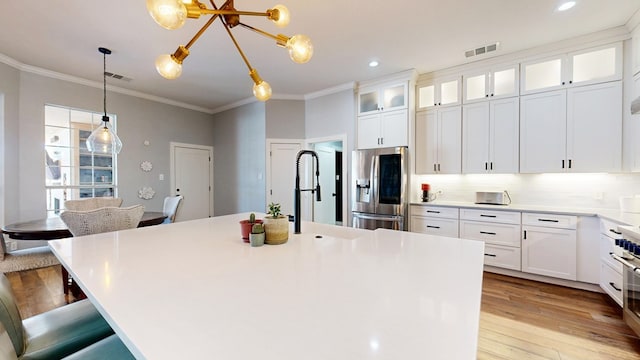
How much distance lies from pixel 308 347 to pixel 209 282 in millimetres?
489

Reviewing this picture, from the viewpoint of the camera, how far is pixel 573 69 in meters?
2.99

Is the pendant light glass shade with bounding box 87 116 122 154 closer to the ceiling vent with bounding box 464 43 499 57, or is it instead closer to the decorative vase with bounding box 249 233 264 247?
the decorative vase with bounding box 249 233 264 247

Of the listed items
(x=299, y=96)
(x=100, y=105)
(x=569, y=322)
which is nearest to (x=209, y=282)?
(x=569, y=322)

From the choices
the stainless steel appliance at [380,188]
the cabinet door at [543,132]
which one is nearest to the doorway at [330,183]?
the stainless steel appliance at [380,188]

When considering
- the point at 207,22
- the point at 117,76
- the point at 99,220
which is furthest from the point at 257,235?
the point at 117,76

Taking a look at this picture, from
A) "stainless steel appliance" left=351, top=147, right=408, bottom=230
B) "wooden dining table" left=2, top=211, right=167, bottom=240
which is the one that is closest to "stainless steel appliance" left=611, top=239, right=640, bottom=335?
"stainless steel appliance" left=351, top=147, right=408, bottom=230

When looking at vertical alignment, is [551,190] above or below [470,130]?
below

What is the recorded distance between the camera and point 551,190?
3293 mm

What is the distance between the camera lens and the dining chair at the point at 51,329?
2.90 ft

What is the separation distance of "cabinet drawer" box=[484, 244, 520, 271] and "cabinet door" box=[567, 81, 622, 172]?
3.75 feet

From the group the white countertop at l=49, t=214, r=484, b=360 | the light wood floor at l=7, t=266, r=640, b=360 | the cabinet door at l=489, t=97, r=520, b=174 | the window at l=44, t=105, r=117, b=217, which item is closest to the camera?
the white countertop at l=49, t=214, r=484, b=360

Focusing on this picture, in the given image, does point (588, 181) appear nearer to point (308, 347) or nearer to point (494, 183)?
point (494, 183)

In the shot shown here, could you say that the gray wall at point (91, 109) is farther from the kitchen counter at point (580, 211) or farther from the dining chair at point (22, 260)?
the kitchen counter at point (580, 211)

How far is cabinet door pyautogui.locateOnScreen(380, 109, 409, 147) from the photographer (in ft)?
12.5
